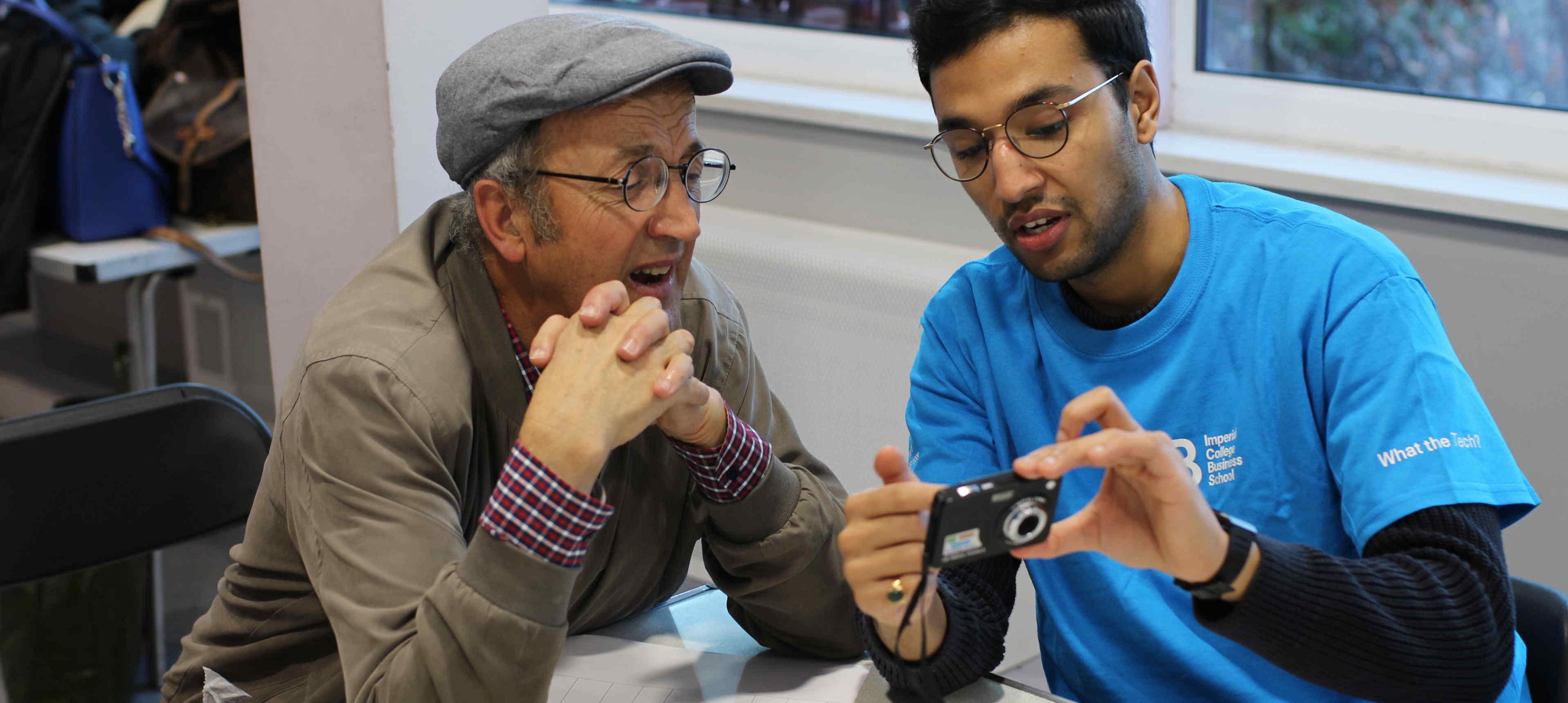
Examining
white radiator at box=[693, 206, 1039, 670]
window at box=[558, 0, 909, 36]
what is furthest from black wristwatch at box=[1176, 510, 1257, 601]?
window at box=[558, 0, 909, 36]

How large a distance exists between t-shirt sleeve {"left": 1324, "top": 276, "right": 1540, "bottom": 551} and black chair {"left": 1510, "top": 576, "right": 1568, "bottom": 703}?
6.2 inches

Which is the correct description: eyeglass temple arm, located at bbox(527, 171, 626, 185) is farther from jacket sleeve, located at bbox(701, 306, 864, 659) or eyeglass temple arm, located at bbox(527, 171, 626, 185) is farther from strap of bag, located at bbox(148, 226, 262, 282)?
strap of bag, located at bbox(148, 226, 262, 282)

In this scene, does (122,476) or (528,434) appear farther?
(122,476)

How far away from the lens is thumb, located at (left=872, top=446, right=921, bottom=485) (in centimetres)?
118

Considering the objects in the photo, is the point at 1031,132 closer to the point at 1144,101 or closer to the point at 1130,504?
the point at 1144,101

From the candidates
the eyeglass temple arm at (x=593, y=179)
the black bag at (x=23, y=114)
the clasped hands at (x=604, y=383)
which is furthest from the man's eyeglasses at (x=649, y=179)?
the black bag at (x=23, y=114)

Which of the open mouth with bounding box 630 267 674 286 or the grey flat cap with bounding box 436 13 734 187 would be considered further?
the open mouth with bounding box 630 267 674 286

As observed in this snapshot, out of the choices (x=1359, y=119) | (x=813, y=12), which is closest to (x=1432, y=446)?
(x=1359, y=119)

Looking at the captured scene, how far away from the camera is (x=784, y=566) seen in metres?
1.50

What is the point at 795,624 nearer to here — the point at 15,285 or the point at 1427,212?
the point at 1427,212

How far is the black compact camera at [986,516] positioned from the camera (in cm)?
107

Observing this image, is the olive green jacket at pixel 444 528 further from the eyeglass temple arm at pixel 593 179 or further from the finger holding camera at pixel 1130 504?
the finger holding camera at pixel 1130 504

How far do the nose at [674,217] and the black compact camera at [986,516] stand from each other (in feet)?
1.78

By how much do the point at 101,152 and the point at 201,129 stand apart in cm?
24
